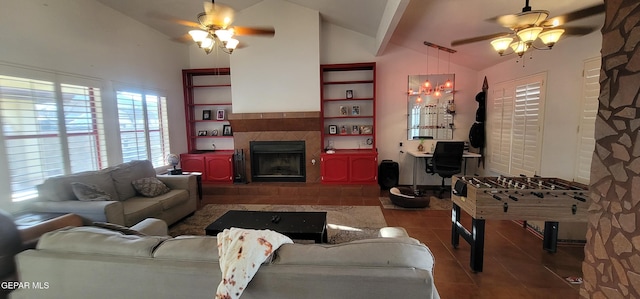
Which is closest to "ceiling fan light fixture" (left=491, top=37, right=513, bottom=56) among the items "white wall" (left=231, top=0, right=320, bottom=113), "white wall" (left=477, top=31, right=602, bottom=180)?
"white wall" (left=477, top=31, right=602, bottom=180)

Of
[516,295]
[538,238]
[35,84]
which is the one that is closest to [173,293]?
[516,295]

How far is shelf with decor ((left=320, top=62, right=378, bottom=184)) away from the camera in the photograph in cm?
509

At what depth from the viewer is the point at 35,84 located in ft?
9.52

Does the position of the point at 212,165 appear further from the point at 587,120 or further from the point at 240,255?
the point at 587,120

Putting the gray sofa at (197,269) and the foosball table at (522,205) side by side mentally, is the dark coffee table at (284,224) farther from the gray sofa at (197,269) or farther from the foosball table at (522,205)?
the foosball table at (522,205)

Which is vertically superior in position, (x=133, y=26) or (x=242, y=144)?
(x=133, y=26)

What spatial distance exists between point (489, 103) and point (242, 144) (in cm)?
500

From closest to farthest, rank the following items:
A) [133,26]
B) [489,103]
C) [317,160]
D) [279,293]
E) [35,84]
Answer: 1. [279,293]
2. [35,84]
3. [133,26]
4. [489,103]
5. [317,160]

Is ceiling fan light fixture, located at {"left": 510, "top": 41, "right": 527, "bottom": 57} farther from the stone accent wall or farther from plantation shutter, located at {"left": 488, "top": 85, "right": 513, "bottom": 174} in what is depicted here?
plantation shutter, located at {"left": 488, "top": 85, "right": 513, "bottom": 174}

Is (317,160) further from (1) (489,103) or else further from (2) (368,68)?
(1) (489,103)

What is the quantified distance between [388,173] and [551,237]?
9.19 ft

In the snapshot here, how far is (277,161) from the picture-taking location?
552cm

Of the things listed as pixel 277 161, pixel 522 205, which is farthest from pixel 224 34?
pixel 522 205

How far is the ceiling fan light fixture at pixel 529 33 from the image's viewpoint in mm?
2336
